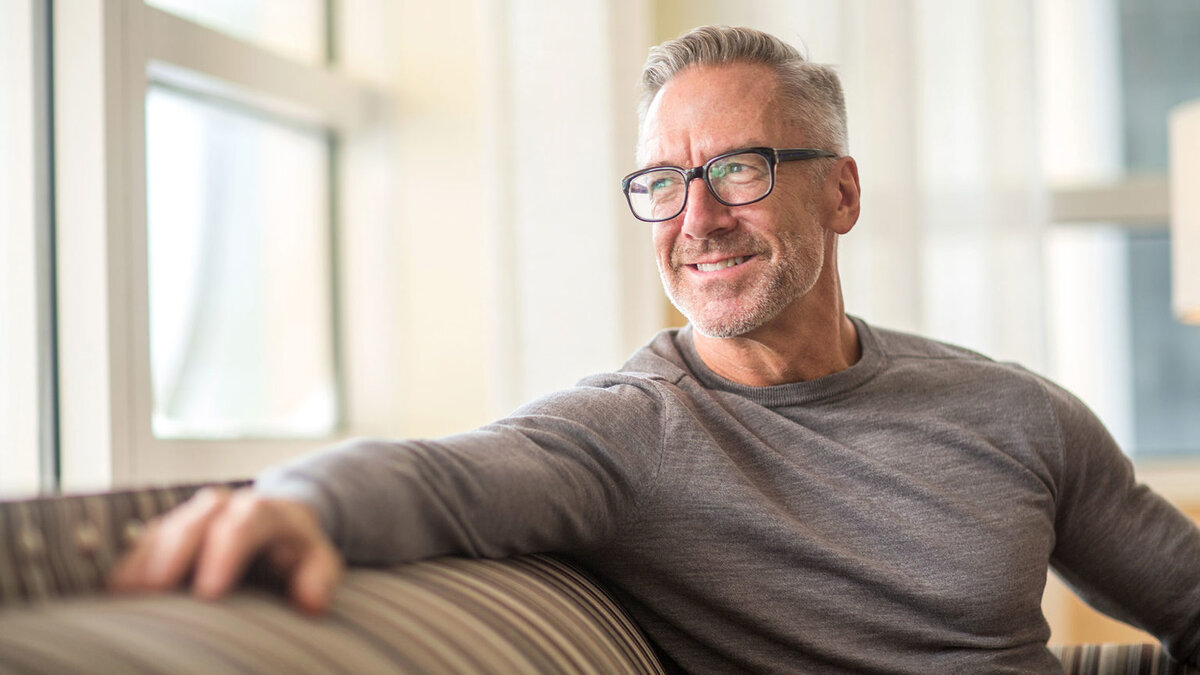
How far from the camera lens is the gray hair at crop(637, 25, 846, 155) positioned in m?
1.41

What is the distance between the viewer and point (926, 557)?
1251 millimetres

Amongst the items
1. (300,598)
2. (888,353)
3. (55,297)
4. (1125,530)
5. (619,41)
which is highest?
(619,41)

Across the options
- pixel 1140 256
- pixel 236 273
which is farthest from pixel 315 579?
pixel 1140 256

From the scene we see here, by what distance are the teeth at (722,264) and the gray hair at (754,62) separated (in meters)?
0.18

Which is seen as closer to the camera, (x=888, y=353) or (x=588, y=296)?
(x=888, y=353)

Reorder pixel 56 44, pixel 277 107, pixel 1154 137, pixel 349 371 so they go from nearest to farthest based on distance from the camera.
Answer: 1. pixel 56 44
2. pixel 277 107
3. pixel 349 371
4. pixel 1154 137

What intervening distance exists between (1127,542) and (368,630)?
106cm

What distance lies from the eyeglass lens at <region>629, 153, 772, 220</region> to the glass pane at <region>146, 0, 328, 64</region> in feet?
3.51

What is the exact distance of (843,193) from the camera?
1.53 metres

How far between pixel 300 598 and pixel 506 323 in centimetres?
172

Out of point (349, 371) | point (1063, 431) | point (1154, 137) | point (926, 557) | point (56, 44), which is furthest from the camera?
Answer: point (1154, 137)

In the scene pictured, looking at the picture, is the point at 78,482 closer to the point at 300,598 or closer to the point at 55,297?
the point at 55,297

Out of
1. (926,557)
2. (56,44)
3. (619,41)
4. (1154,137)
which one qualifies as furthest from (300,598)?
(1154,137)

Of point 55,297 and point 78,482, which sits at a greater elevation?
point 55,297
